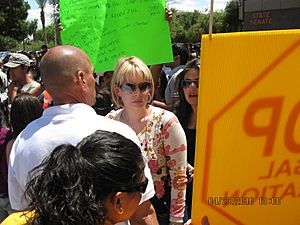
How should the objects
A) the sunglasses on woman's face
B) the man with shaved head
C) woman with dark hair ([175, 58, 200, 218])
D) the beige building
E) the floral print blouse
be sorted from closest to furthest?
the man with shaved head, the floral print blouse, the sunglasses on woman's face, woman with dark hair ([175, 58, 200, 218]), the beige building

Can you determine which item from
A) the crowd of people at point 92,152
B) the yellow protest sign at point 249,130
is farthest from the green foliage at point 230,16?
the yellow protest sign at point 249,130

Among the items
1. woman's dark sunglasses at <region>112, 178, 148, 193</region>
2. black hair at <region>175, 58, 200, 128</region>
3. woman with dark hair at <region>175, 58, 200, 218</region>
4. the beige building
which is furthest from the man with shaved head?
the beige building

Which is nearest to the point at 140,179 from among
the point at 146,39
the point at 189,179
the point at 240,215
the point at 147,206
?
the point at 147,206

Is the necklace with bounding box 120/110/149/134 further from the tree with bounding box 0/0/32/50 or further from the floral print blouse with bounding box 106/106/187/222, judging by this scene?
the tree with bounding box 0/0/32/50

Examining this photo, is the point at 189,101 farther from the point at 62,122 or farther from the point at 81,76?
the point at 62,122

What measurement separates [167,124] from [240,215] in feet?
1.93

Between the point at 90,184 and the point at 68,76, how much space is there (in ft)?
2.49

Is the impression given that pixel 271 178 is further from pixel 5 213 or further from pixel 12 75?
pixel 12 75

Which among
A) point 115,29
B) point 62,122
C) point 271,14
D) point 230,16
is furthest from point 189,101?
point 230,16

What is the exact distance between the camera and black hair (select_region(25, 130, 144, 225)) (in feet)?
3.39

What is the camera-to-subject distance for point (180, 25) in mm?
66625
